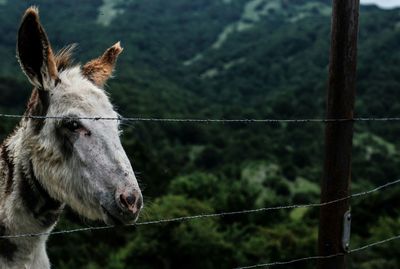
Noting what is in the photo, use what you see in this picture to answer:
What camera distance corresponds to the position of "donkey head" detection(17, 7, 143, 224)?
9.59ft

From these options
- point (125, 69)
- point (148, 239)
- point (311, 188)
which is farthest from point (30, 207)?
point (125, 69)

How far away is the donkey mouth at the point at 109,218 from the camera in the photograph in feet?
9.48

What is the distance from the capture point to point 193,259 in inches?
1015

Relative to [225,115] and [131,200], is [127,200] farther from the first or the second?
[225,115]

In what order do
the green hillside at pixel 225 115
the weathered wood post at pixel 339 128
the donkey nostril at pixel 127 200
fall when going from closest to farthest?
the donkey nostril at pixel 127 200 → the weathered wood post at pixel 339 128 → the green hillside at pixel 225 115

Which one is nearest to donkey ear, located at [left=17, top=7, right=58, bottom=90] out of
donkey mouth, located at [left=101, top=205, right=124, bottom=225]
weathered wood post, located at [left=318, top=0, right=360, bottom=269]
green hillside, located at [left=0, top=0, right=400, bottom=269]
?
green hillside, located at [left=0, top=0, right=400, bottom=269]

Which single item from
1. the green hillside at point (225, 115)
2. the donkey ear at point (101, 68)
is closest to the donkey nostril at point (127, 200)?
the green hillside at point (225, 115)

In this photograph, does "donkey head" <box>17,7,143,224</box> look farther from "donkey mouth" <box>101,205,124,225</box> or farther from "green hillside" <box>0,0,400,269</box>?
"green hillside" <box>0,0,400,269</box>

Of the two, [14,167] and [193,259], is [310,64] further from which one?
[14,167]

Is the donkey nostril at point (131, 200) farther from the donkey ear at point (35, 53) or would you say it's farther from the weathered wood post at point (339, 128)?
the weathered wood post at point (339, 128)

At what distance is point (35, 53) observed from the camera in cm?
309

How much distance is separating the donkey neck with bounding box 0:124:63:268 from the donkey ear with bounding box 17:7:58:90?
1.05 feet

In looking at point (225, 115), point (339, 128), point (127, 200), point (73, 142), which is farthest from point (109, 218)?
point (225, 115)

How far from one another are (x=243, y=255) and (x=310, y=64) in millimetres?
88057
